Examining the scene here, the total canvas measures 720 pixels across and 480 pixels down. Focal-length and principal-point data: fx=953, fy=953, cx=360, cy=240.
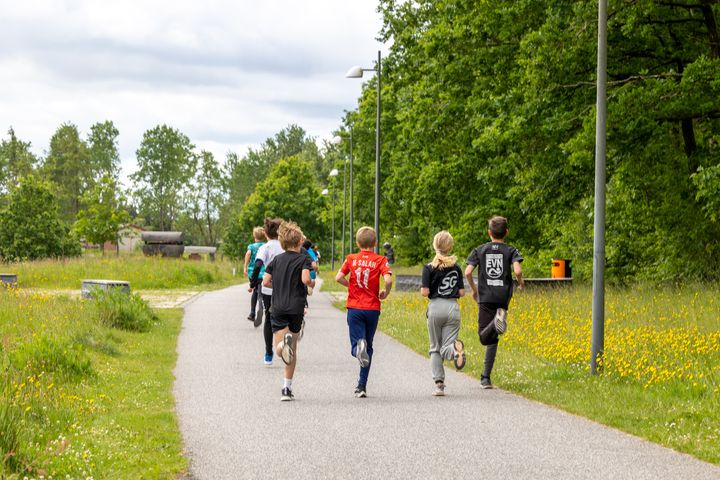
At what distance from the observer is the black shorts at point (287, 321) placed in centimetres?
991

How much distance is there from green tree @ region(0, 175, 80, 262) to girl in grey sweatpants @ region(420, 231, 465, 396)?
203ft

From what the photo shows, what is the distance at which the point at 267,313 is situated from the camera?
1322 centimetres

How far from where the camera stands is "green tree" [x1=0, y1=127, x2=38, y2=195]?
367 feet

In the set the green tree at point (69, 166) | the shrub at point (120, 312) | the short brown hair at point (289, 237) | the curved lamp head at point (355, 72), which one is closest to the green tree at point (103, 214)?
the green tree at point (69, 166)

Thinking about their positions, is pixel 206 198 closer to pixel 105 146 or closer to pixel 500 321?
pixel 105 146

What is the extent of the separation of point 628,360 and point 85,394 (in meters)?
6.22

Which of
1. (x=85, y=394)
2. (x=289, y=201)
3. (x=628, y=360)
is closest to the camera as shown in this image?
(x=85, y=394)

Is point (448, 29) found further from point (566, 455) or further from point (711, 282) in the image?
point (566, 455)

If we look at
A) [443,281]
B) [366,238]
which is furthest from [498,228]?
[366,238]

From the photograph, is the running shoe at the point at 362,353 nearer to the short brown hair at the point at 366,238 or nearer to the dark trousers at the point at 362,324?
the dark trousers at the point at 362,324

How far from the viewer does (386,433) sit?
7832 millimetres

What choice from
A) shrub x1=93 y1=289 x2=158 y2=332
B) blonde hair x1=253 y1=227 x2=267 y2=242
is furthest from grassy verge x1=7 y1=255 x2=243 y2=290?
blonde hair x1=253 y1=227 x2=267 y2=242

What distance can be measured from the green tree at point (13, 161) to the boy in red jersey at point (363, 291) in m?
108

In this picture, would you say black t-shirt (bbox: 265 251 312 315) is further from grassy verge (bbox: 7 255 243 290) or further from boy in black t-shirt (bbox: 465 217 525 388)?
grassy verge (bbox: 7 255 243 290)
